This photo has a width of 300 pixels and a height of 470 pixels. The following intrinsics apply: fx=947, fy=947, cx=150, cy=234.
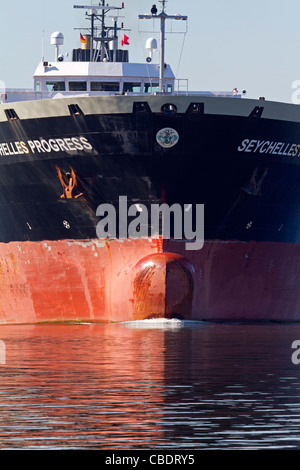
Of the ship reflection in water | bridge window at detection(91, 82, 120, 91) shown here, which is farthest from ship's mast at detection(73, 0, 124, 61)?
the ship reflection in water

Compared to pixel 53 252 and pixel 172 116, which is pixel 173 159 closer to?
pixel 172 116

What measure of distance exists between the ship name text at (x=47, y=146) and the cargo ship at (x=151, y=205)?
0.03 meters

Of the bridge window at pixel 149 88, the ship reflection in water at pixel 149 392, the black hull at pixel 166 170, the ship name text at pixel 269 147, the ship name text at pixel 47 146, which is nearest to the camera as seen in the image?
the ship reflection in water at pixel 149 392

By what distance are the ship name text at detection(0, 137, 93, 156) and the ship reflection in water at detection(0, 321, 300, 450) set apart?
5324 millimetres

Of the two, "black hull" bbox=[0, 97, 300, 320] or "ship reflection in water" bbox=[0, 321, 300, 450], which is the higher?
"black hull" bbox=[0, 97, 300, 320]

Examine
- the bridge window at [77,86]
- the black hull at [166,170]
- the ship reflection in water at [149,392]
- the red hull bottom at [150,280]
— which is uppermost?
the bridge window at [77,86]

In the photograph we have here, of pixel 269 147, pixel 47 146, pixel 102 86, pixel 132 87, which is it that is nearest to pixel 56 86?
pixel 102 86

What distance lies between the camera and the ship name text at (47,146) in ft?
77.3

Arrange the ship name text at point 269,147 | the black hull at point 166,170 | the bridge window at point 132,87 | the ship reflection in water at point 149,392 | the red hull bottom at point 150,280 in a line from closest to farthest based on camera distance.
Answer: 1. the ship reflection in water at point 149,392
2. the red hull bottom at point 150,280
3. the black hull at point 166,170
4. the ship name text at point 269,147
5. the bridge window at point 132,87

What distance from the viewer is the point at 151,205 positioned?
23.4 m

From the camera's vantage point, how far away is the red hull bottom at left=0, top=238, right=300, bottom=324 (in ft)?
75.0

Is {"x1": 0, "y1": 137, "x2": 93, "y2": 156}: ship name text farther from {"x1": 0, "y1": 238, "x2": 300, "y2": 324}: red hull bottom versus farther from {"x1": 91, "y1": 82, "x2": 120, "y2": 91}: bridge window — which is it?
Result: {"x1": 91, "y1": 82, "x2": 120, "y2": 91}: bridge window

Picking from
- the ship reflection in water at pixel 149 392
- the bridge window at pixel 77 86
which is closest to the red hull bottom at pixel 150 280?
the ship reflection in water at pixel 149 392

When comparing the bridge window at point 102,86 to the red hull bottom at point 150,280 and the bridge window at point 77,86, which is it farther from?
the red hull bottom at point 150,280
